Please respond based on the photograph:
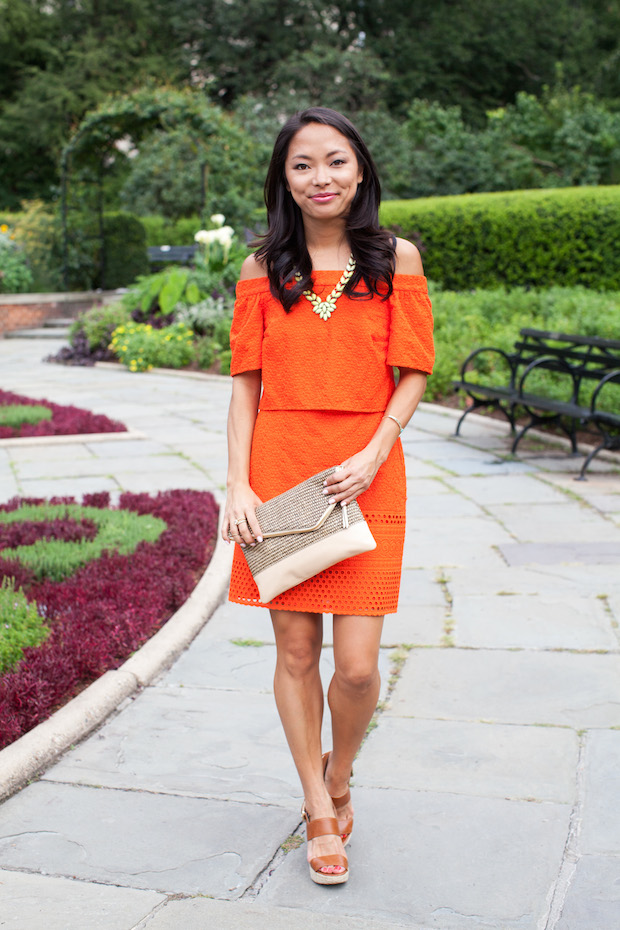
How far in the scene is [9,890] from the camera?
81.7 inches

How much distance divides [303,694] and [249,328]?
0.89 metres

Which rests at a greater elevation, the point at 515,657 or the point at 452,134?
the point at 452,134

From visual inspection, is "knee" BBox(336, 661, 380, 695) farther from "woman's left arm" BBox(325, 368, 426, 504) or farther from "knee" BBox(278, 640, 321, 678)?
"woman's left arm" BBox(325, 368, 426, 504)

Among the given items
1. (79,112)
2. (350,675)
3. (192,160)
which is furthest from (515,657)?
(79,112)

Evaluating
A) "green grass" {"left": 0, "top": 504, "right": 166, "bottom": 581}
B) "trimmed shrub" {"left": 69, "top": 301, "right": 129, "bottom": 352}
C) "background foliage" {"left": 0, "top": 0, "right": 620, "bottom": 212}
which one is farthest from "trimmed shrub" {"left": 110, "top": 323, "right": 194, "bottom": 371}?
"background foliage" {"left": 0, "top": 0, "right": 620, "bottom": 212}

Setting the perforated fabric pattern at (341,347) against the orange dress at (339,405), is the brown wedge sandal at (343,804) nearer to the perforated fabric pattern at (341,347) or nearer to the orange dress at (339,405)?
the orange dress at (339,405)

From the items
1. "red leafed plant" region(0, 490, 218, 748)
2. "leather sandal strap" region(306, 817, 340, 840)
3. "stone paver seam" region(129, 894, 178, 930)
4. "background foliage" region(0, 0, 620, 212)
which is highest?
"background foliage" region(0, 0, 620, 212)

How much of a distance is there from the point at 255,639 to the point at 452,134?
20.0 meters

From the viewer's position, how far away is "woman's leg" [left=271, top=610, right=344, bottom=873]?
7.20 ft

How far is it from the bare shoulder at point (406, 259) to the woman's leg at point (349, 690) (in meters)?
0.82

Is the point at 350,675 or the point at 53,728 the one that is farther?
the point at 53,728

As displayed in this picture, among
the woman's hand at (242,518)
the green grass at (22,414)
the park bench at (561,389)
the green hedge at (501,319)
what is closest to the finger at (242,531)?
the woman's hand at (242,518)

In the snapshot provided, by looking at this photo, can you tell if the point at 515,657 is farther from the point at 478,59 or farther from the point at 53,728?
the point at 478,59

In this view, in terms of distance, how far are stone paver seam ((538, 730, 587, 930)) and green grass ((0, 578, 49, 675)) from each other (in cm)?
184
